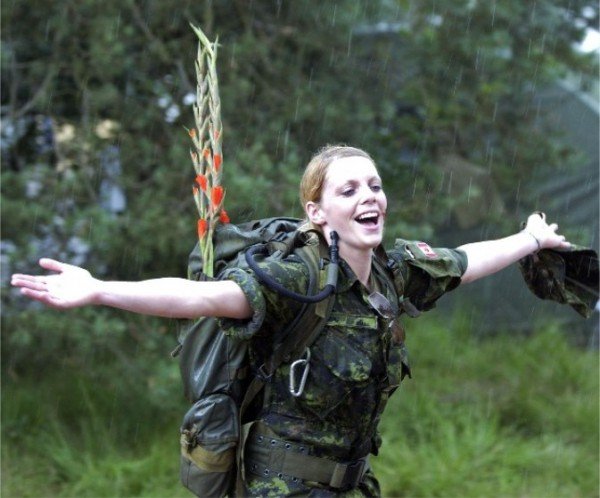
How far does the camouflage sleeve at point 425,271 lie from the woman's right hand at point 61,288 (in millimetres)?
1187

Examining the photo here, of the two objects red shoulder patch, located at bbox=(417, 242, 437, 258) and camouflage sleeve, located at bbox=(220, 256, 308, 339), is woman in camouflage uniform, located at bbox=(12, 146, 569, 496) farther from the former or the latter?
red shoulder patch, located at bbox=(417, 242, 437, 258)

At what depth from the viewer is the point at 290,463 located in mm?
3201

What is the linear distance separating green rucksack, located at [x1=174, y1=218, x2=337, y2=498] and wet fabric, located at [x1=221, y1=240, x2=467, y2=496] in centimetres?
6

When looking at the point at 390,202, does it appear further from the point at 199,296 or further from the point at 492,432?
the point at 199,296

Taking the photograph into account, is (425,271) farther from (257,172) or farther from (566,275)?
(257,172)

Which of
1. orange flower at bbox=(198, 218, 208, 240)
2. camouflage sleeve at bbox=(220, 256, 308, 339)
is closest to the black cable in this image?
camouflage sleeve at bbox=(220, 256, 308, 339)

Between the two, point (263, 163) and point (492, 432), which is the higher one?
point (263, 163)

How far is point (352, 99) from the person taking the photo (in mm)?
6750

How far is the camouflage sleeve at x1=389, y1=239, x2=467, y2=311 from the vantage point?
136 inches

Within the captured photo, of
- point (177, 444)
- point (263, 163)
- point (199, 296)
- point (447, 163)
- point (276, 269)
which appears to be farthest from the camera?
point (447, 163)

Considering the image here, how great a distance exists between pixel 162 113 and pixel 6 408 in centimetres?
216

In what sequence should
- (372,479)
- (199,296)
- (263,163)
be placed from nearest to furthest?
(199,296) → (372,479) → (263,163)

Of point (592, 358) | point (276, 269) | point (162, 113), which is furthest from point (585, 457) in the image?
point (276, 269)

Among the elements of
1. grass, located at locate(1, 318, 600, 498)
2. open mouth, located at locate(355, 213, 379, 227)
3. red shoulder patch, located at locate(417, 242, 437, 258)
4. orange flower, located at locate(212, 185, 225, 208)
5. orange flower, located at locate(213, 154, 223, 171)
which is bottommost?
grass, located at locate(1, 318, 600, 498)
